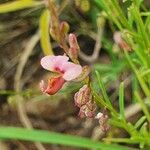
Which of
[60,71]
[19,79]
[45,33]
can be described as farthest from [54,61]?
[19,79]

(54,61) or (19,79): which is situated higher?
(54,61)

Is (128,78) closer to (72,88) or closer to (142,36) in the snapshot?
(72,88)

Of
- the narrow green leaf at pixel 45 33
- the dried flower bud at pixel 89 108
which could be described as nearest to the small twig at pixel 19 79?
the narrow green leaf at pixel 45 33

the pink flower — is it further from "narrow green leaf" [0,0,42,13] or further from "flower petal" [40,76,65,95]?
"narrow green leaf" [0,0,42,13]

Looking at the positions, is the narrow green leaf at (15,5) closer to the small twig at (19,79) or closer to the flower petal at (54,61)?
the small twig at (19,79)

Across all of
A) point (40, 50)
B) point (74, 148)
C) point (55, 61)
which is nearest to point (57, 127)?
point (74, 148)

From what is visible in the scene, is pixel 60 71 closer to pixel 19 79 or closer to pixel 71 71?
pixel 71 71

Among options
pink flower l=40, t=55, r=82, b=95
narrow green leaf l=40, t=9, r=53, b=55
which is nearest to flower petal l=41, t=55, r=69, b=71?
pink flower l=40, t=55, r=82, b=95
